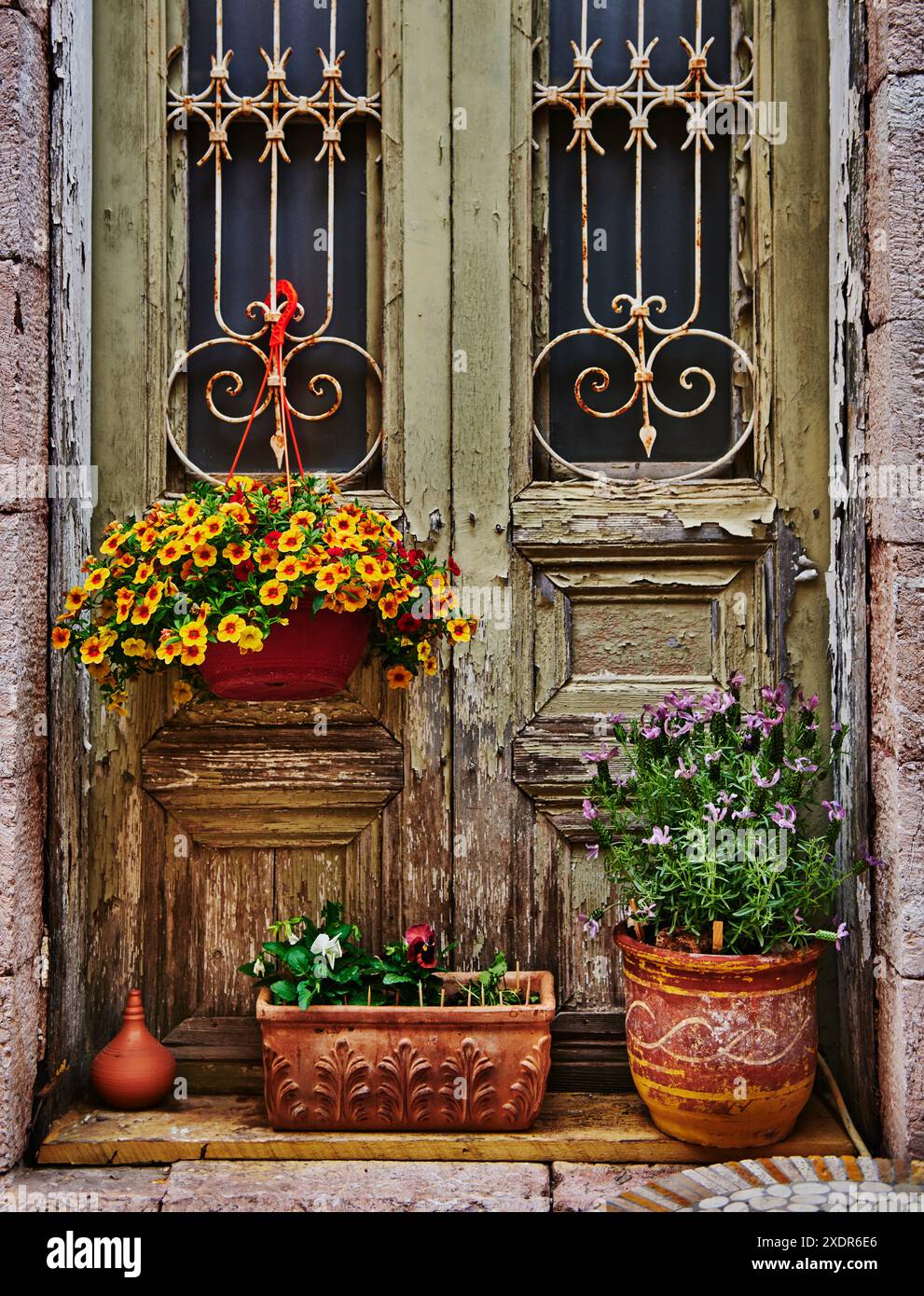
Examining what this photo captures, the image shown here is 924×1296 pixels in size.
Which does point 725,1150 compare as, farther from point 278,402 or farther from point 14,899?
point 278,402

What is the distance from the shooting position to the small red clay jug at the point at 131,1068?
2730 millimetres

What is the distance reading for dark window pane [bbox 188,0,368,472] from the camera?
2.98 metres

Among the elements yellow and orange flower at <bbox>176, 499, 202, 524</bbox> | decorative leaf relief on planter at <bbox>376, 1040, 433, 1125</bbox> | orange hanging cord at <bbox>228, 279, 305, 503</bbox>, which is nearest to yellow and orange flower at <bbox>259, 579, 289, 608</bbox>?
yellow and orange flower at <bbox>176, 499, 202, 524</bbox>

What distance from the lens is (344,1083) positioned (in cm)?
257

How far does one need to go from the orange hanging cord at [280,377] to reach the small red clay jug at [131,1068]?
1.35m

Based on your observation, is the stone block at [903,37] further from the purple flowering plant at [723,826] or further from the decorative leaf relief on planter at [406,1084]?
the decorative leaf relief on planter at [406,1084]

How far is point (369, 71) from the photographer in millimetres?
2975

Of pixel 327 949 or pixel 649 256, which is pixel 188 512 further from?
pixel 649 256

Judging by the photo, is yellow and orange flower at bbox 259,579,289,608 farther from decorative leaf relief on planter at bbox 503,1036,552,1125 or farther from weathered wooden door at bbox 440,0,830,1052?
decorative leaf relief on planter at bbox 503,1036,552,1125

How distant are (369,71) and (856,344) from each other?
4.67 ft

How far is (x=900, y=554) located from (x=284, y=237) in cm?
172

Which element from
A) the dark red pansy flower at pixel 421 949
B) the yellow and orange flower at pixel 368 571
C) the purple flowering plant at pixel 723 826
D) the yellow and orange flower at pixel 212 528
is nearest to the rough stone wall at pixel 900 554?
the purple flowering plant at pixel 723 826

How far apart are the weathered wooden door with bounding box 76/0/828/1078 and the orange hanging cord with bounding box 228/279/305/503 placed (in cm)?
23
